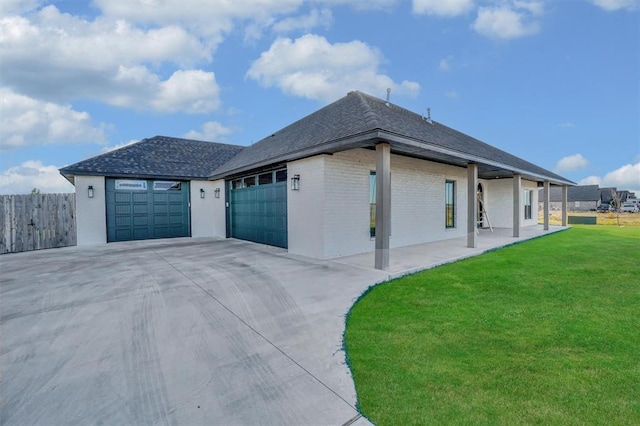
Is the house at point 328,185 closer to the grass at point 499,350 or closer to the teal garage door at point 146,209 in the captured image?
the teal garage door at point 146,209

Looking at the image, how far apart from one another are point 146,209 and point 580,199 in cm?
7185

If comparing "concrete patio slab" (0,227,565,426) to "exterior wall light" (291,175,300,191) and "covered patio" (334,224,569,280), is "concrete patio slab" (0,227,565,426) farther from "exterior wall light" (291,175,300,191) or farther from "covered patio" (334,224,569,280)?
"exterior wall light" (291,175,300,191)

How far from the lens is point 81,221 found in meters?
11.4

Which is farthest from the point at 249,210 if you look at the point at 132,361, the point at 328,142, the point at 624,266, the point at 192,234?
the point at 624,266

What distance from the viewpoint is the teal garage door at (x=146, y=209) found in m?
12.1

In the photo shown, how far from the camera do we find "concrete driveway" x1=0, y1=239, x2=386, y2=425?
217cm

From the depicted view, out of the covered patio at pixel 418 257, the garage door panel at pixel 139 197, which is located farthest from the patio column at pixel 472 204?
the garage door panel at pixel 139 197

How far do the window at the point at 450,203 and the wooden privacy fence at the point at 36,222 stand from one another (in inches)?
579

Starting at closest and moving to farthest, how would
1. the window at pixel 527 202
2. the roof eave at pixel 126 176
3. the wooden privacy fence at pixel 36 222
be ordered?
the wooden privacy fence at pixel 36 222, the roof eave at pixel 126 176, the window at pixel 527 202

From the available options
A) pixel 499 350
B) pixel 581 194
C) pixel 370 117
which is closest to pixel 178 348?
pixel 499 350

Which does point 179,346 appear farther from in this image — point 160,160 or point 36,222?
point 160,160

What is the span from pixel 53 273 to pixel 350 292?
22.2 feet

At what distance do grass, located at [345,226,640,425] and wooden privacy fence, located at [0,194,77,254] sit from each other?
12307 millimetres

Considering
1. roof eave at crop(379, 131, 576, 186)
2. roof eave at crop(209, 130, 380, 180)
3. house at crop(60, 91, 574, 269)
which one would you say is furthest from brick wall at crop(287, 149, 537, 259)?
roof eave at crop(379, 131, 576, 186)
